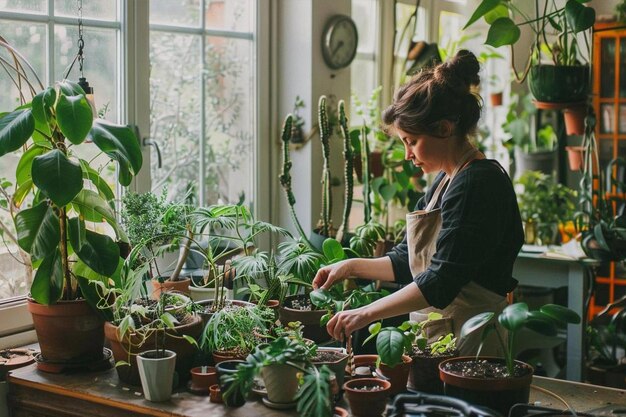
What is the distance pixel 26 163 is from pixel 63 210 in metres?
0.18

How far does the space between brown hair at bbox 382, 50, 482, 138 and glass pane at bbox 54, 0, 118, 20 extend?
4.45 ft

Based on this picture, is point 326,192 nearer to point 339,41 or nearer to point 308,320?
point 339,41

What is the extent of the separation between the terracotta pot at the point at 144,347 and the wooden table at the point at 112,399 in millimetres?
46

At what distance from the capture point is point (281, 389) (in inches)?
91.2

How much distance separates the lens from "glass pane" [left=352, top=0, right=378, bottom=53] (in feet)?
16.4

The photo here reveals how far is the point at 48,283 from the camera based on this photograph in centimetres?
267

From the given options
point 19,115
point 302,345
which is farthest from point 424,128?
point 19,115

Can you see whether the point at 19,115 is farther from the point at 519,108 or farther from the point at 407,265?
the point at 519,108

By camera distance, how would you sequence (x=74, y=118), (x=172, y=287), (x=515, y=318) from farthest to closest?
(x=172, y=287) → (x=74, y=118) → (x=515, y=318)

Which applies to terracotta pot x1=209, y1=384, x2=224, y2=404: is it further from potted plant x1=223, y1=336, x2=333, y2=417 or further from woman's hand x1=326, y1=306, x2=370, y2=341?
woman's hand x1=326, y1=306, x2=370, y2=341

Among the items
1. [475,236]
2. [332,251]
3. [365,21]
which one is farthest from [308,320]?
[365,21]

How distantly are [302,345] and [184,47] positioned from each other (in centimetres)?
192

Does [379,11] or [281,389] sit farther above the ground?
[379,11]

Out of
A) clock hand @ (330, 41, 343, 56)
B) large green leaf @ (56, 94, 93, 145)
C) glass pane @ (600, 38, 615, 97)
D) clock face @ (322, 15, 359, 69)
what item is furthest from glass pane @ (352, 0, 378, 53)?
large green leaf @ (56, 94, 93, 145)
